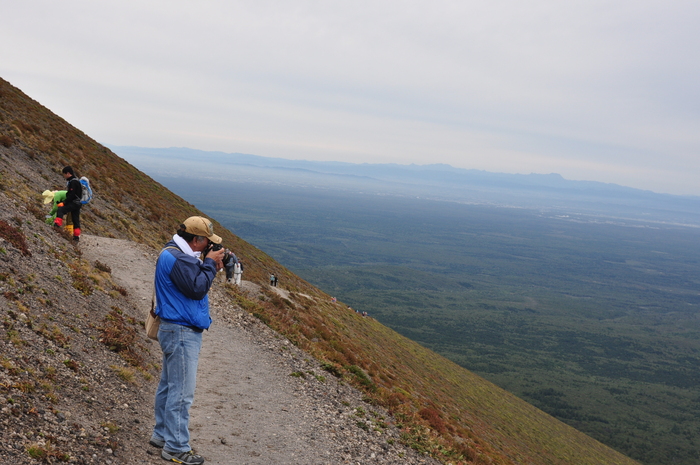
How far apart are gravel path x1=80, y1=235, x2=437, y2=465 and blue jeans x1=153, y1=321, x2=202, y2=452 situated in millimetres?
465

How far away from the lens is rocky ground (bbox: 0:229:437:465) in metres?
6.24

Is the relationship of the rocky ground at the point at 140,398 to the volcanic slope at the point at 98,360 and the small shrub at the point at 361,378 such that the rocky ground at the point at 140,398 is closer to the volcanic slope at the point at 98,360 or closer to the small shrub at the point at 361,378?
A: the volcanic slope at the point at 98,360

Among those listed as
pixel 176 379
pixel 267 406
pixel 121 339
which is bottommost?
pixel 267 406

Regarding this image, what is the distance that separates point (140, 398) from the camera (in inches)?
340

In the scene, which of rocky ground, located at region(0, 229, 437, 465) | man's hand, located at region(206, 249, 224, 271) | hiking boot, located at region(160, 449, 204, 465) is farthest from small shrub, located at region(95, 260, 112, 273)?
man's hand, located at region(206, 249, 224, 271)

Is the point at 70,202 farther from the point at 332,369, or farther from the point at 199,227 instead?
the point at 199,227

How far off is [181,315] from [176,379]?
0.94 m

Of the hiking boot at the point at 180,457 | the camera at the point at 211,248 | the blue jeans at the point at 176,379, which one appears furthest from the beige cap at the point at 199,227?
the hiking boot at the point at 180,457

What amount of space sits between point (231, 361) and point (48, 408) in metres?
7.02

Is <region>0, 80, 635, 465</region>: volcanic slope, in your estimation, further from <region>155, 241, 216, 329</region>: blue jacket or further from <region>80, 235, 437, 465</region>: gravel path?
<region>155, 241, 216, 329</region>: blue jacket

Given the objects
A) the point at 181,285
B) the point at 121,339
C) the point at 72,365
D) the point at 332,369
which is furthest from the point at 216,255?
the point at 332,369

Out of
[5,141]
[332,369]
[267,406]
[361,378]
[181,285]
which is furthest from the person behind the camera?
[5,141]

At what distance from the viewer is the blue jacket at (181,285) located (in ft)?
19.4

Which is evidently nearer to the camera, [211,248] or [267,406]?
[211,248]
